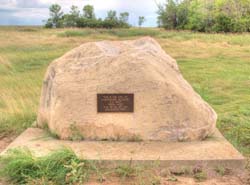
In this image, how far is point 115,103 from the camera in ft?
15.1

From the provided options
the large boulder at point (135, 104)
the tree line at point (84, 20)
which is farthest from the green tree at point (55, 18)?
the large boulder at point (135, 104)

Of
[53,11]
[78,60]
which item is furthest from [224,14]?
[78,60]

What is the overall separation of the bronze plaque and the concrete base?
0.36 m

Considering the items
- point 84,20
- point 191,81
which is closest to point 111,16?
point 84,20

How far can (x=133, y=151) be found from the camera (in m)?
4.24

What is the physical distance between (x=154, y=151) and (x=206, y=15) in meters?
37.0

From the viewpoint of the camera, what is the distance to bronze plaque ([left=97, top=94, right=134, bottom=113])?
4.58 metres

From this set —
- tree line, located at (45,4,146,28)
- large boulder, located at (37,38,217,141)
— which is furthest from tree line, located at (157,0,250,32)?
large boulder, located at (37,38,217,141)

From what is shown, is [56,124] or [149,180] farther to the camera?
[56,124]

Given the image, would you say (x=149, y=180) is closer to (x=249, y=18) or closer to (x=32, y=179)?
(x=32, y=179)

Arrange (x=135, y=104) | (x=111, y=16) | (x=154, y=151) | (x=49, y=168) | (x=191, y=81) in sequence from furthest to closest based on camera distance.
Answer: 1. (x=111, y=16)
2. (x=191, y=81)
3. (x=135, y=104)
4. (x=154, y=151)
5. (x=49, y=168)

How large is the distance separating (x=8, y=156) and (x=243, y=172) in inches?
90.1

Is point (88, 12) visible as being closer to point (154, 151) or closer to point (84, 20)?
Answer: point (84, 20)

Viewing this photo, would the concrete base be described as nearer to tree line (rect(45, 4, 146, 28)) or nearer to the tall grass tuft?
the tall grass tuft
